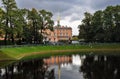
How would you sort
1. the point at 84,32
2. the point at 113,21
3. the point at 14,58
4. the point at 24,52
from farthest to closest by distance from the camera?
1. the point at 84,32
2. the point at 113,21
3. the point at 24,52
4. the point at 14,58

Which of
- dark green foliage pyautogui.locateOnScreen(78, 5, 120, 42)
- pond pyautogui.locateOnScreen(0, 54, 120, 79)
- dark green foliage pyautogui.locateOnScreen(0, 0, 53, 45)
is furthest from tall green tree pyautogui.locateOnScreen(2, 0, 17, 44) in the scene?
dark green foliage pyautogui.locateOnScreen(78, 5, 120, 42)

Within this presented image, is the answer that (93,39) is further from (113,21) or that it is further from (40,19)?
(40,19)

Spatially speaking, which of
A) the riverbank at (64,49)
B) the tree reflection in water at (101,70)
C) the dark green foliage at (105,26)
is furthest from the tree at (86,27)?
the tree reflection in water at (101,70)

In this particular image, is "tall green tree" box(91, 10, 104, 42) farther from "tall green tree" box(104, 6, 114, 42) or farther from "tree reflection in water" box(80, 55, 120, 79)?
"tree reflection in water" box(80, 55, 120, 79)

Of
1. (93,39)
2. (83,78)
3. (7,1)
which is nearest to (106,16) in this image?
(93,39)

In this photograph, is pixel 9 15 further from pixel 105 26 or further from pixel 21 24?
pixel 105 26

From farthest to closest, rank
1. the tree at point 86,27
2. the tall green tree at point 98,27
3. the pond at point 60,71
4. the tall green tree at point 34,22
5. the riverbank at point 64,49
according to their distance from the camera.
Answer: the tree at point 86,27
the tall green tree at point 98,27
the tall green tree at point 34,22
the riverbank at point 64,49
the pond at point 60,71

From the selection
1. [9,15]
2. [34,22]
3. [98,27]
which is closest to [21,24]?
[9,15]

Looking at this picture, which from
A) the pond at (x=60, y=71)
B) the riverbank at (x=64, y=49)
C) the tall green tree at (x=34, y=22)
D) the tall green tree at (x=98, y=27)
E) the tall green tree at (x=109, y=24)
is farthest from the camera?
the tall green tree at (x=98, y=27)

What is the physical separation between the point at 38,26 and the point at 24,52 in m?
34.5

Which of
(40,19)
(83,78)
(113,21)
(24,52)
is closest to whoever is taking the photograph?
(83,78)

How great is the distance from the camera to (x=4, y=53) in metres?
69.2

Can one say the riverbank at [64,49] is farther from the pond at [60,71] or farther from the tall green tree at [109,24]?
the pond at [60,71]

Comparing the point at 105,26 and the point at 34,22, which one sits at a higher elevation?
the point at 34,22
